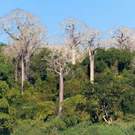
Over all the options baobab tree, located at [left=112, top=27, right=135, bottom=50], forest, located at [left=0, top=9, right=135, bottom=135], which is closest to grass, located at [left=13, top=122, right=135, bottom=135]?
forest, located at [left=0, top=9, right=135, bottom=135]

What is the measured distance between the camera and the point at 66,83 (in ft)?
84.2

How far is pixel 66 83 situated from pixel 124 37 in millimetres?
9157

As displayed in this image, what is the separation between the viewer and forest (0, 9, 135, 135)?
20.1m

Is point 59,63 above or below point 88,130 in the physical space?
above

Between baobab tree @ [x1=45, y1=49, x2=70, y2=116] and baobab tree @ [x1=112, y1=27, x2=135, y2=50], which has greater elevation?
baobab tree @ [x1=112, y1=27, x2=135, y2=50]

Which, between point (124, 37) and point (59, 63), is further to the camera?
point (124, 37)

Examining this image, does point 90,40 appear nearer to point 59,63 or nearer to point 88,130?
point 59,63

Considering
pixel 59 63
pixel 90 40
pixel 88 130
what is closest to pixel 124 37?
pixel 90 40

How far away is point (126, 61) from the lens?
1121 inches

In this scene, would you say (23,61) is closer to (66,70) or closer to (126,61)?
(66,70)

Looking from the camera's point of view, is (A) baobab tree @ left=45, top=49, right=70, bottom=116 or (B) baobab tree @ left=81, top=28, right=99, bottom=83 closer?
(A) baobab tree @ left=45, top=49, right=70, bottom=116

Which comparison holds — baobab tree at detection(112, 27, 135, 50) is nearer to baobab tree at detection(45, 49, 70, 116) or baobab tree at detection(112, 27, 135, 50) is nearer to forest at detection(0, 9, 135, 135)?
forest at detection(0, 9, 135, 135)

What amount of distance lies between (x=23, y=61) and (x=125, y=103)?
823 centimetres

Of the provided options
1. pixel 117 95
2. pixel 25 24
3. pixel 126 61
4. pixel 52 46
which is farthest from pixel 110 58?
pixel 117 95
